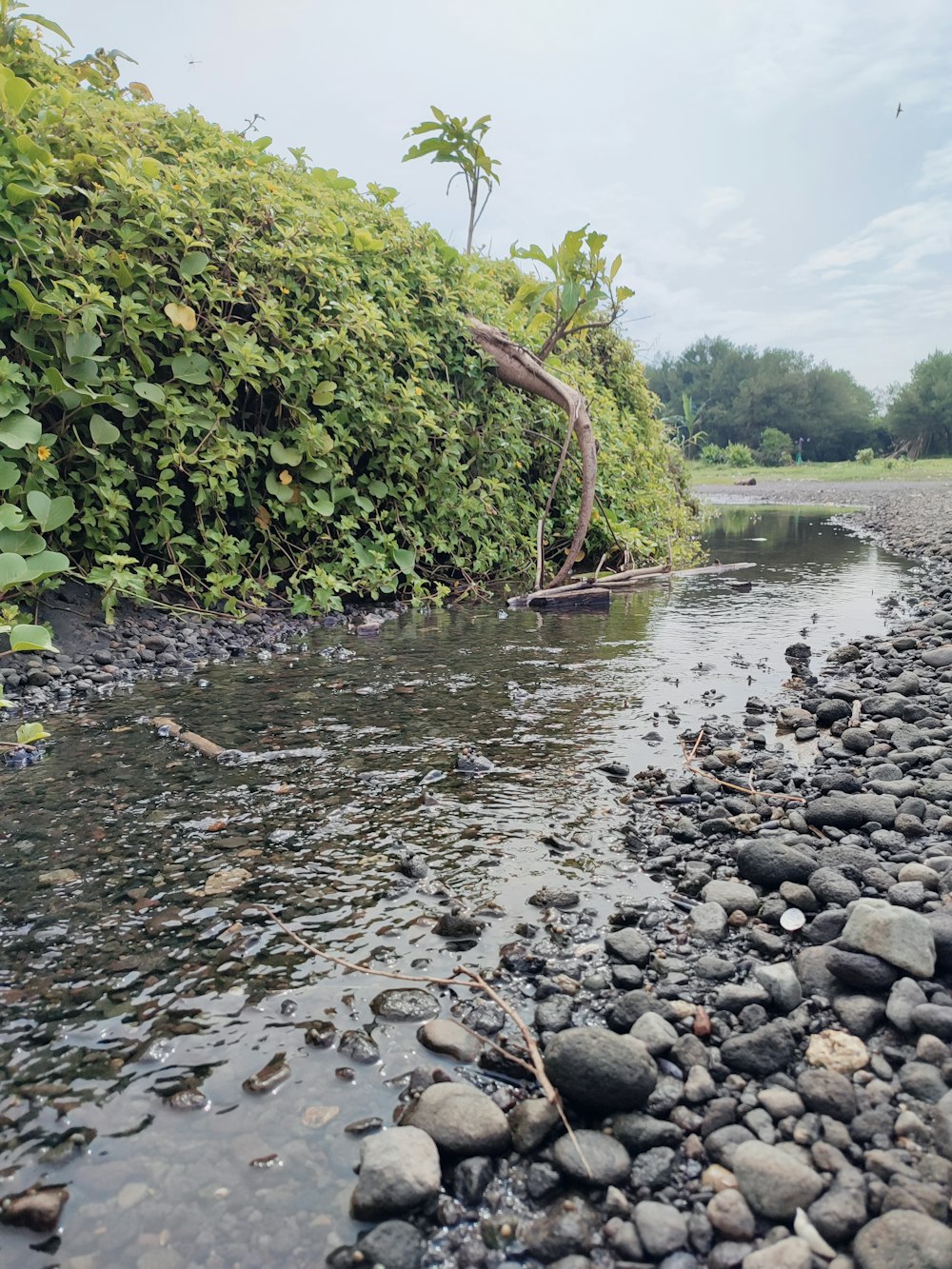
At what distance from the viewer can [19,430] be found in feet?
13.9

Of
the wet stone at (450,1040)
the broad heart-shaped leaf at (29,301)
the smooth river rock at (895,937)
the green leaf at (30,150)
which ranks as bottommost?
the wet stone at (450,1040)

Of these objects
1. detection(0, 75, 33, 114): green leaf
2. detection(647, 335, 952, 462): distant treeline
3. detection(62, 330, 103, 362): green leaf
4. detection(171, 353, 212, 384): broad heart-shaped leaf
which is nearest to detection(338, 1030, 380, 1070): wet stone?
detection(62, 330, 103, 362): green leaf

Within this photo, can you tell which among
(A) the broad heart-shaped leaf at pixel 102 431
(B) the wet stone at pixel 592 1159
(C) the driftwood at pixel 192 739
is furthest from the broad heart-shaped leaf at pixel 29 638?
(B) the wet stone at pixel 592 1159

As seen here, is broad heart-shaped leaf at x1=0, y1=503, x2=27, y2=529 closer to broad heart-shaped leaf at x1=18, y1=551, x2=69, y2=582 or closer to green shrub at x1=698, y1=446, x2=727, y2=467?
broad heart-shaped leaf at x1=18, y1=551, x2=69, y2=582

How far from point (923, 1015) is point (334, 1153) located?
1127 mm

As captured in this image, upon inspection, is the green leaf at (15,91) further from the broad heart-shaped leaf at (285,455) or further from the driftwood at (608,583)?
the driftwood at (608,583)

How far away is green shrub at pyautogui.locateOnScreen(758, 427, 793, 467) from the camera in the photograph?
2318 inches

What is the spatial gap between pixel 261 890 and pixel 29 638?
197 centimetres

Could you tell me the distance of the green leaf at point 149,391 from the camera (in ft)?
16.0

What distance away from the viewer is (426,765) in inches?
124

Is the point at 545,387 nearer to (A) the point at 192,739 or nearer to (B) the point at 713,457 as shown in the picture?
(A) the point at 192,739

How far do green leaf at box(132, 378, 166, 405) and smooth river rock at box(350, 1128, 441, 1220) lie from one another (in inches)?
182

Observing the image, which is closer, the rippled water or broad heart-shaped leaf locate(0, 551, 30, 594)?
the rippled water

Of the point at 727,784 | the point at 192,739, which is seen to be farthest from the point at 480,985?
the point at 192,739
